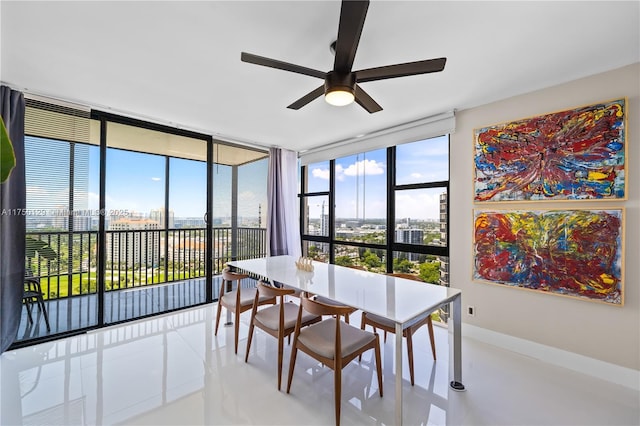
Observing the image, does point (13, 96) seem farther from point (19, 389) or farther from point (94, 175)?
point (19, 389)

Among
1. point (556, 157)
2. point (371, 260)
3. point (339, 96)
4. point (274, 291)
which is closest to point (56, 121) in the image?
point (274, 291)

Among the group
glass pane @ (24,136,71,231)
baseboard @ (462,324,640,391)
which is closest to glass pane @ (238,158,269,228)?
glass pane @ (24,136,71,231)

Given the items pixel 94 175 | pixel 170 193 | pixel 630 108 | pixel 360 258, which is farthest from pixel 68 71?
pixel 630 108

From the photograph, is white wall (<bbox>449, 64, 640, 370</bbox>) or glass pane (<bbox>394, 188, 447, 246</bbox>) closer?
white wall (<bbox>449, 64, 640, 370</bbox>)

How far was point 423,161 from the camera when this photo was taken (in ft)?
11.1

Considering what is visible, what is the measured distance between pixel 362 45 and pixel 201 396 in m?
2.76

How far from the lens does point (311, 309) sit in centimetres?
184

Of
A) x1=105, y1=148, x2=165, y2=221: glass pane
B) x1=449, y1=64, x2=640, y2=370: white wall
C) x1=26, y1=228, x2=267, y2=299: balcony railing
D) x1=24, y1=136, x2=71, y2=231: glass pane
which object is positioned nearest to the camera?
Result: x1=449, y1=64, x2=640, y2=370: white wall

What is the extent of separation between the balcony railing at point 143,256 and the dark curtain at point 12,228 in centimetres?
34

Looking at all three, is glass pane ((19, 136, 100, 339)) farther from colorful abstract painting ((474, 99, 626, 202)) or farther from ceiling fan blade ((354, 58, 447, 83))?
colorful abstract painting ((474, 99, 626, 202))

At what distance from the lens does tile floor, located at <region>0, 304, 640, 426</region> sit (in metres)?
1.76

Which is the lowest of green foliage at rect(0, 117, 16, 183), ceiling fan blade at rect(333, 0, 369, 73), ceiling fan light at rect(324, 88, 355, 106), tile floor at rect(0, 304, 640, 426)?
tile floor at rect(0, 304, 640, 426)

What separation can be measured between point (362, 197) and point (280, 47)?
2546mm

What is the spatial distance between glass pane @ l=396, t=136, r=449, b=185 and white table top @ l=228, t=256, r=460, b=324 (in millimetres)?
1465
